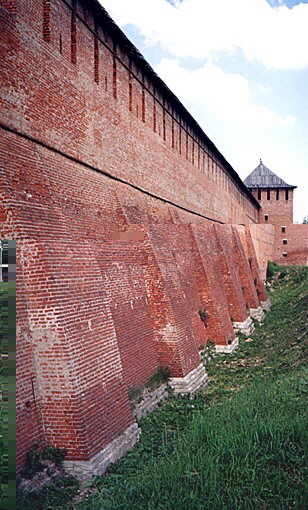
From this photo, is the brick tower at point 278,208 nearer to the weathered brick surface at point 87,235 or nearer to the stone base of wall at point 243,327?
the stone base of wall at point 243,327

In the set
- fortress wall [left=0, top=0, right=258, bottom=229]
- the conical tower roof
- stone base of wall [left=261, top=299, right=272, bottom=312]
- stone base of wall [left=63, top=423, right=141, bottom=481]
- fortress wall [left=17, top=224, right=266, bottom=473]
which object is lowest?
stone base of wall [left=261, top=299, right=272, bottom=312]

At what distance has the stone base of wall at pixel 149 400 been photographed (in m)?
7.98

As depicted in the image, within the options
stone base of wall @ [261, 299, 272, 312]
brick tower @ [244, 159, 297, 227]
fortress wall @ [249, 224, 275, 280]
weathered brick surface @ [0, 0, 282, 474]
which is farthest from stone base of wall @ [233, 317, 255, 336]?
brick tower @ [244, 159, 297, 227]

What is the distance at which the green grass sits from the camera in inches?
184

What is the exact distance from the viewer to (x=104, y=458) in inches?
233

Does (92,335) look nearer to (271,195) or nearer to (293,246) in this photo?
(293,246)

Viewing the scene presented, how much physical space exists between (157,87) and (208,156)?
7.82 m

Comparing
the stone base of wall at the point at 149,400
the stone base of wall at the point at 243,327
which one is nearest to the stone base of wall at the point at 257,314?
the stone base of wall at the point at 243,327

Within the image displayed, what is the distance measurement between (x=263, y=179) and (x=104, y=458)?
38199mm

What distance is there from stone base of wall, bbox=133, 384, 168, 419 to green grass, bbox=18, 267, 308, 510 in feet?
0.50

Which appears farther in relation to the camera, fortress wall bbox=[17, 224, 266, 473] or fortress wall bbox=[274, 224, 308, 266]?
fortress wall bbox=[274, 224, 308, 266]

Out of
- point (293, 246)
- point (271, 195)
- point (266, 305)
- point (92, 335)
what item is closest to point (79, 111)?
point (92, 335)

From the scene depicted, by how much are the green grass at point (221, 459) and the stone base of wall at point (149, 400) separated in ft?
0.50

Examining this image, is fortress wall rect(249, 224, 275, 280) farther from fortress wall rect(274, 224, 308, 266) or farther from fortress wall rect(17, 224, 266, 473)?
fortress wall rect(17, 224, 266, 473)
